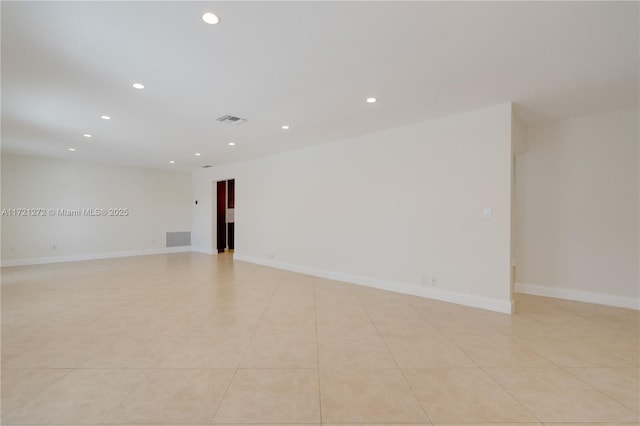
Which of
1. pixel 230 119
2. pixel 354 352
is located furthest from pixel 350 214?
pixel 354 352

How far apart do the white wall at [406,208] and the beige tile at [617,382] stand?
133 cm

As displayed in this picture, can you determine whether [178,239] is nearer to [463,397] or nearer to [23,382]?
[23,382]

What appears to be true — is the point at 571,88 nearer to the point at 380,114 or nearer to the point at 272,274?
the point at 380,114

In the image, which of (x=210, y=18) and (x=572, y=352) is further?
(x=572, y=352)

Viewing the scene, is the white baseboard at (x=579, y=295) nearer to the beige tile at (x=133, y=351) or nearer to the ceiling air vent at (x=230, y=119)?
the beige tile at (x=133, y=351)

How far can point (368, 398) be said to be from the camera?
1.89 m

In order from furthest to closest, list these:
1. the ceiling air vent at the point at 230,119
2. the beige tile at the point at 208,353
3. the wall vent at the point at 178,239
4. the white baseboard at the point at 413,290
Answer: the wall vent at the point at 178,239 < the ceiling air vent at the point at 230,119 < the white baseboard at the point at 413,290 < the beige tile at the point at 208,353

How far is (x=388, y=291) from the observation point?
455 cm

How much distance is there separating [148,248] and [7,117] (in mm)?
5280

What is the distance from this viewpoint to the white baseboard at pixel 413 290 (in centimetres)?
363

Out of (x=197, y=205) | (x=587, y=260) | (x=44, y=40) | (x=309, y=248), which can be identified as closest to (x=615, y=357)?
(x=587, y=260)

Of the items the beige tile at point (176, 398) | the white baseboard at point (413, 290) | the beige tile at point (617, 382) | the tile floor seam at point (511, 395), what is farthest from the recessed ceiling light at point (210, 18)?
the white baseboard at point (413, 290)

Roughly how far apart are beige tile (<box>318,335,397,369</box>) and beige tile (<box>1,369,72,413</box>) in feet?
6.72

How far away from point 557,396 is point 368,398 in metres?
1.31
